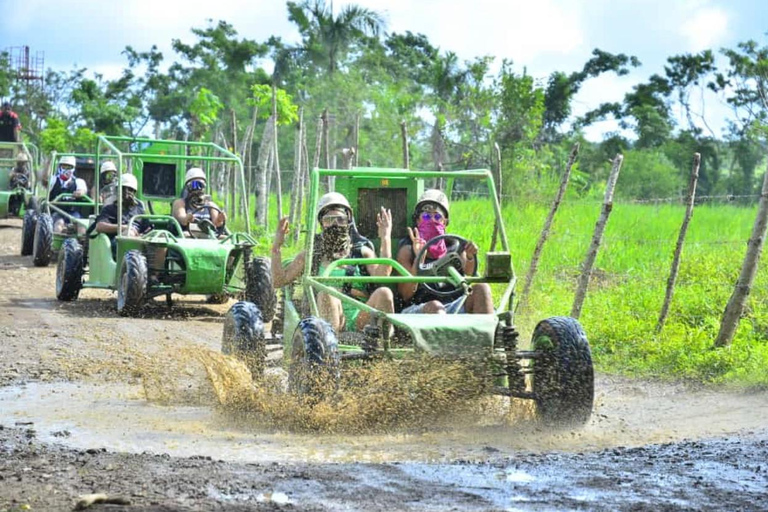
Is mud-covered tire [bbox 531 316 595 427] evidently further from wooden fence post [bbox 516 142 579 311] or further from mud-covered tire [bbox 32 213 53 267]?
mud-covered tire [bbox 32 213 53 267]

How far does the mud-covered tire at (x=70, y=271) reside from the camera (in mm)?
14109

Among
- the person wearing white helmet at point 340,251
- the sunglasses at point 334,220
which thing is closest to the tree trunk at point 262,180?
the person wearing white helmet at point 340,251

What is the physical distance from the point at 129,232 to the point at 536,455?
8134mm

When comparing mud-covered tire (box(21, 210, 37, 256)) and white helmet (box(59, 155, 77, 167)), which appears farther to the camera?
mud-covered tire (box(21, 210, 37, 256))

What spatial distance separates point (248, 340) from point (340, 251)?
0.88 metres

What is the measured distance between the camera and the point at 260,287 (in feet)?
42.4

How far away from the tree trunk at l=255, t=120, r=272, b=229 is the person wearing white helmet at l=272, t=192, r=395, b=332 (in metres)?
15.7

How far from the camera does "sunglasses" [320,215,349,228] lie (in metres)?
8.27

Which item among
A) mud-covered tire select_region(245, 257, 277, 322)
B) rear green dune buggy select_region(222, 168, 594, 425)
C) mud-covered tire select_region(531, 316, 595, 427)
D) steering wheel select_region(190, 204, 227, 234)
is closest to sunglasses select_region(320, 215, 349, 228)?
rear green dune buggy select_region(222, 168, 594, 425)

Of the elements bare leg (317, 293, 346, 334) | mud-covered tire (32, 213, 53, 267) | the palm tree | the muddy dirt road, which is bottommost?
the muddy dirt road

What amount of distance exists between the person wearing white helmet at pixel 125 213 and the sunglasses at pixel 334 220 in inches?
236

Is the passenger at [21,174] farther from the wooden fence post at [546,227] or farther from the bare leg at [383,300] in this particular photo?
the bare leg at [383,300]

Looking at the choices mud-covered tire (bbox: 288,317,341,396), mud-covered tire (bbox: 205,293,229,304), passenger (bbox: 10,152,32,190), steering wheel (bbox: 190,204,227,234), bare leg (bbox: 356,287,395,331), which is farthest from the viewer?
passenger (bbox: 10,152,32,190)

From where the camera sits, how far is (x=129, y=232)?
13617 millimetres
